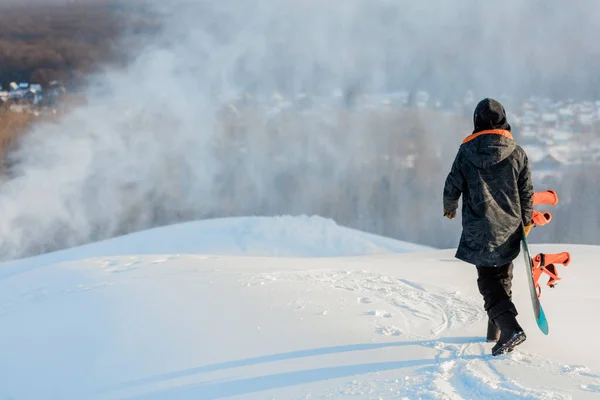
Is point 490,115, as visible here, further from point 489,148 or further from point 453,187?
point 453,187

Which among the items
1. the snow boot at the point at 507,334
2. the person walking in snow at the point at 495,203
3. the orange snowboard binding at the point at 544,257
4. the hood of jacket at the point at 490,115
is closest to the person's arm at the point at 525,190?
the person walking in snow at the point at 495,203

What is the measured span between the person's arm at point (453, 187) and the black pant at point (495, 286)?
0.34 m

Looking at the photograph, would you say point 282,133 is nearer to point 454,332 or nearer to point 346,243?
point 346,243

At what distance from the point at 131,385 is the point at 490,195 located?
191 cm

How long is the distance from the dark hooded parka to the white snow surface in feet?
1.70

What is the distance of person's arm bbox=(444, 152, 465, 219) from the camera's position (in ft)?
9.70

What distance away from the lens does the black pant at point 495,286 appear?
2889 millimetres

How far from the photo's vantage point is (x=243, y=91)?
1504cm

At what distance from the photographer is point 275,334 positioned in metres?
3.04

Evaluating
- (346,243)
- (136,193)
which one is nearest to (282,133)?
(136,193)

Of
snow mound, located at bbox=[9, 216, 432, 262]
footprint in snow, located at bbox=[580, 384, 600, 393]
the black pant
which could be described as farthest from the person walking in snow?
snow mound, located at bbox=[9, 216, 432, 262]

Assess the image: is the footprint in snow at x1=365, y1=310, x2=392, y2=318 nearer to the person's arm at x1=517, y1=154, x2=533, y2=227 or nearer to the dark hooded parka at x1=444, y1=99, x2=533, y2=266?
the dark hooded parka at x1=444, y1=99, x2=533, y2=266

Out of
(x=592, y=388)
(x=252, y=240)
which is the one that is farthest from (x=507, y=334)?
(x=252, y=240)

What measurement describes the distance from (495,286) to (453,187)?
53cm
